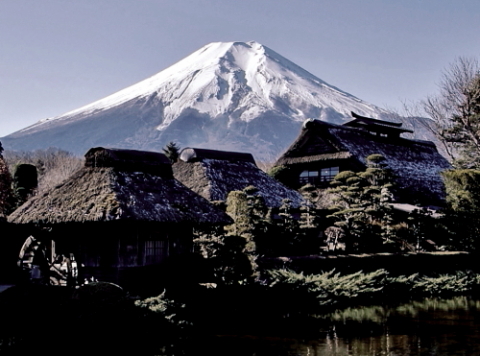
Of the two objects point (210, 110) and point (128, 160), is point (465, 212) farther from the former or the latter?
point (210, 110)

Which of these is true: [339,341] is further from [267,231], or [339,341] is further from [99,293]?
[267,231]

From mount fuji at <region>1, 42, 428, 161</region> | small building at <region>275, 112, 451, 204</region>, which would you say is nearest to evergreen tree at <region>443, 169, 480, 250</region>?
small building at <region>275, 112, 451, 204</region>

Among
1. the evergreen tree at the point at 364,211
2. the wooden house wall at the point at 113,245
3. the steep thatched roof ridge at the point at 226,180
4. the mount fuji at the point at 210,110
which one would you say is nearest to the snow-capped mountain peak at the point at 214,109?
the mount fuji at the point at 210,110

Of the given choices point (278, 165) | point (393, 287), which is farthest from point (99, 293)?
point (278, 165)

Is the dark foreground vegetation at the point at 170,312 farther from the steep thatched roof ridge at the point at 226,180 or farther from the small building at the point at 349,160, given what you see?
the small building at the point at 349,160

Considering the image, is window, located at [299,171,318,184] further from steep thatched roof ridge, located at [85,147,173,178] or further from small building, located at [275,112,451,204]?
steep thatched roof ridge, located at [85,147,173,178]

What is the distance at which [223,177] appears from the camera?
25984 millimetres

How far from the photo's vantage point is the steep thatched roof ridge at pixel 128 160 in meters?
17.5

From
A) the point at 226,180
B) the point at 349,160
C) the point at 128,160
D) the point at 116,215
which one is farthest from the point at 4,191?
the point at 349,160

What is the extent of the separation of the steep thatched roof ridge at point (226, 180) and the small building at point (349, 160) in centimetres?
560

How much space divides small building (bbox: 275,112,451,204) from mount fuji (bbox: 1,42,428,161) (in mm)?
114763

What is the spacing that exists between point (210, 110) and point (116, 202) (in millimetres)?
163295

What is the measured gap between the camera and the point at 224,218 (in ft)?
58.2

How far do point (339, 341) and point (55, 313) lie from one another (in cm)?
646
